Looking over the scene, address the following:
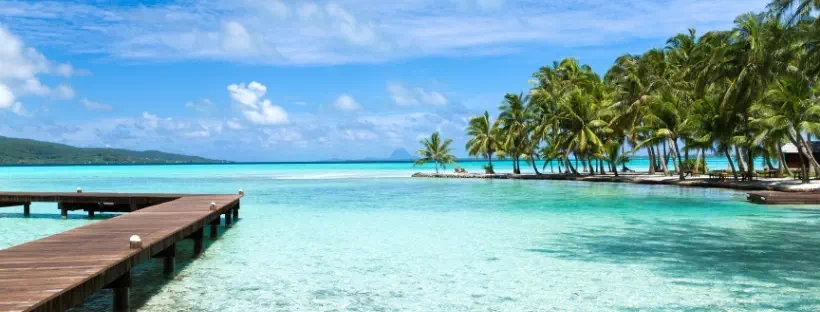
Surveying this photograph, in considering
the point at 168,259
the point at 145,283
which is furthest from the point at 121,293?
the point at 168,259

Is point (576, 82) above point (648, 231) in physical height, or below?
above

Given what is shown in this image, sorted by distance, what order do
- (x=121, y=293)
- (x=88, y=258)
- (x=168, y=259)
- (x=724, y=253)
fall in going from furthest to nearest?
(x=724, y=253) → (x=168, y=259) → (x=121, y=293) → (x=88, y=258)

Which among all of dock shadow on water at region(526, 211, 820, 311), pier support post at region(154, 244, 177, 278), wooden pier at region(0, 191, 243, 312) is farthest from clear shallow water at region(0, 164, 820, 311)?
wooden pier at region(0, 191, 243, 312)

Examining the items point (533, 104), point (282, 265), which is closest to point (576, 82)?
point (533, 104)

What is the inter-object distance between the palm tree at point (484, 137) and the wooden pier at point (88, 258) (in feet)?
138

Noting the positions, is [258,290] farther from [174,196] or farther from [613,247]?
[174,196]

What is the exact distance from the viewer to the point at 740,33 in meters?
32.8

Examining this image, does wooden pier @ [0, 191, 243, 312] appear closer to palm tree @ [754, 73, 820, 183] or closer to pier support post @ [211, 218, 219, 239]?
pier support post @ [211, 218, 219, 239]

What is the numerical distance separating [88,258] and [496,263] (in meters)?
6.45

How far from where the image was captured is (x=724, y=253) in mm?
11695

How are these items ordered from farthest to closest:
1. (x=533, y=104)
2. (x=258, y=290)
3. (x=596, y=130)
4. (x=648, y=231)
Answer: (x=533, y=104), (x=596, y=130), (x=648, y=231), (x=258, y=290)

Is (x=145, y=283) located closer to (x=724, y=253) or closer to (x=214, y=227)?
(x=214, y=227)

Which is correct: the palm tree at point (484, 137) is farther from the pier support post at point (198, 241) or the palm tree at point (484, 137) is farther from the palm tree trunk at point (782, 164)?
the pier support post at point (198, 241)

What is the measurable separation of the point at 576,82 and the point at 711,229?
120 feet
